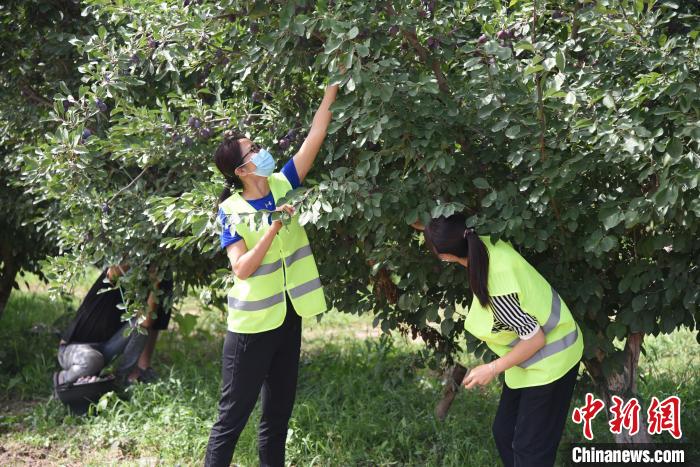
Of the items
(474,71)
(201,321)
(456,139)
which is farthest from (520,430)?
(201,321)

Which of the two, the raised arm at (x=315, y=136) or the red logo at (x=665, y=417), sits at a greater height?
the raised arm at (x=315, y=136)

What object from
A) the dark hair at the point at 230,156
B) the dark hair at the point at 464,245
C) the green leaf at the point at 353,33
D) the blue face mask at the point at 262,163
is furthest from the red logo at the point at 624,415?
the green leaf at the point at 353,33

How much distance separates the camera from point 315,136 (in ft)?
10.8

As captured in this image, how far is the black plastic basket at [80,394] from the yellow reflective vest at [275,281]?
6.94 feet

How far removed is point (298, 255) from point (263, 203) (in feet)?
0.85

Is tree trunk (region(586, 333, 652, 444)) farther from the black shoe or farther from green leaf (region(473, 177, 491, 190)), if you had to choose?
the black shoe

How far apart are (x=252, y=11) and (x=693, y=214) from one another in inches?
66.1

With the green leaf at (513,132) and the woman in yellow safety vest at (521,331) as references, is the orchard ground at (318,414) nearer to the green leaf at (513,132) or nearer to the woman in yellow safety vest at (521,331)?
the woman in yellow safety vest at (521,331)

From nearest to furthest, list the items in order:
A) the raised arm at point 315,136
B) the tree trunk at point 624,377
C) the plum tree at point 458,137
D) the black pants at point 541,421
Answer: the plum tree at point 458,137
the black pants at point 541,421
the raised arm at point 315,136
the tree trunk at point 624,377

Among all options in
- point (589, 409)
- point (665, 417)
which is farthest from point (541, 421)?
point (665, 417)

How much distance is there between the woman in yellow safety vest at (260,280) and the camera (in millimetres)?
3262

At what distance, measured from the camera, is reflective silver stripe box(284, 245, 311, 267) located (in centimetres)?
342

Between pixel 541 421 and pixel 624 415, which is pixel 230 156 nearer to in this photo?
pixel 541 421

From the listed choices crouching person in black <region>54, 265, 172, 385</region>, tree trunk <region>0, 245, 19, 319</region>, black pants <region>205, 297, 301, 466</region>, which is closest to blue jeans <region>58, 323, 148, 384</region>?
crouching person in black <region>54, 265, 172, 385</region>
